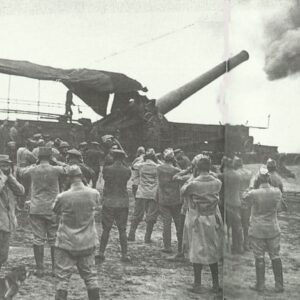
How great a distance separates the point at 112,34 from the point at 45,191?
6.39 ft

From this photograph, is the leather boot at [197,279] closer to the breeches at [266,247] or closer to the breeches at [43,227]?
the breeches at [266,247]

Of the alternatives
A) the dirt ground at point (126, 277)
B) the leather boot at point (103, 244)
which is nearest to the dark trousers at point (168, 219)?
the dirt ground at point (126, 277)

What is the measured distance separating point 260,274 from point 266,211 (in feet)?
2.12

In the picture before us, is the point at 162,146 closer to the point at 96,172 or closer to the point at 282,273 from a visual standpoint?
the point at 96,172

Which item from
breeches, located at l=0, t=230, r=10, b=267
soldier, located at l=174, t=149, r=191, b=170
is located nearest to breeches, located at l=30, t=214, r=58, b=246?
breeches, located at l=0, t=230, r=10, b=267

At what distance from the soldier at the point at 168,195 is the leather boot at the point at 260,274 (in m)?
1.41

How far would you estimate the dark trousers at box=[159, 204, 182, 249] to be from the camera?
5.99 metres

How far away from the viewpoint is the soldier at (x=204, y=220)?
486cm

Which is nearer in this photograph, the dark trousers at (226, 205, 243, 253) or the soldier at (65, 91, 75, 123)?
the dark trousers at (226, 205, 243, 253)

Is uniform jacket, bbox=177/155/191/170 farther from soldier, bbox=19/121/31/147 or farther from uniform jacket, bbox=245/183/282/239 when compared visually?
soldier, bbox=19/121/31/147

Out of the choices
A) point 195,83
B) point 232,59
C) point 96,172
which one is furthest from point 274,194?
point 96,172

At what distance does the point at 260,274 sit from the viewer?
4.79 metres

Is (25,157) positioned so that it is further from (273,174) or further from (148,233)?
(273,174)

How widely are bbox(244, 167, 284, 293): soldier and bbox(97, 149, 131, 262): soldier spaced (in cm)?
161
